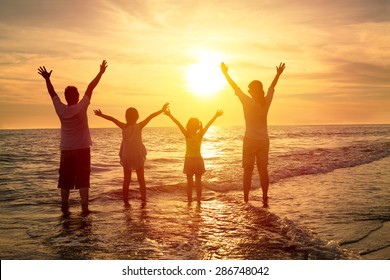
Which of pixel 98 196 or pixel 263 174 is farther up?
pixel 263 174

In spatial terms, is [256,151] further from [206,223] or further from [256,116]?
[206,223]

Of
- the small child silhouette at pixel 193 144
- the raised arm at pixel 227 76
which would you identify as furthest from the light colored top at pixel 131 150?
the raised arm at pixel 227 76

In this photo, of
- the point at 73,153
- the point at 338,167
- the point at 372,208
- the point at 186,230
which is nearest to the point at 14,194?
the point at 73,153

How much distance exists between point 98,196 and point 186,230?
447 cm

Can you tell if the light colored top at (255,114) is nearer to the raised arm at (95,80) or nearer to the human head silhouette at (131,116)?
the human head silhouette at (131,116)

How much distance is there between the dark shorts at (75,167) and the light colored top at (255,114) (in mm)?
3383

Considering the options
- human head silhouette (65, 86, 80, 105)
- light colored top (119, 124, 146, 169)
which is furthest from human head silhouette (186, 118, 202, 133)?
human head silhouette (65, 86, 80, 105)

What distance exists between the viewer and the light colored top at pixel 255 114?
27.0 feet

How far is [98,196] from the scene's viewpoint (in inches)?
416

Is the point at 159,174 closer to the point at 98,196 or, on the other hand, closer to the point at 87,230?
the point at 98,196

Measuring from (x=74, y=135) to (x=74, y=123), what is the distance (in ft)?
0.82

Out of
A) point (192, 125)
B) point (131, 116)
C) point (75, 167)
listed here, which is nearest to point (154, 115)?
point (131, 116)

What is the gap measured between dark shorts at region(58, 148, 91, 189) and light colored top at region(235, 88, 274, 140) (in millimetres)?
3383
